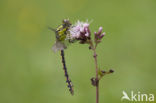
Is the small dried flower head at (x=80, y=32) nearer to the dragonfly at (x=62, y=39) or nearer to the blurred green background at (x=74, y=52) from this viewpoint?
the dragonfly at (x=62, y=39)

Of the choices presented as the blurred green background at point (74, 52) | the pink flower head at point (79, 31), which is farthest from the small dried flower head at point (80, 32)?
the blurred green background at point (74, 52)

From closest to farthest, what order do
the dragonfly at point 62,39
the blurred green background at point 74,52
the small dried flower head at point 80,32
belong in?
the dragonfly at point 62,39 → the small dried flower head at point 80,32 → the blurred green background at point 74,52

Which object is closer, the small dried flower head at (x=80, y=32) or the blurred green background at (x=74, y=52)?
the small dried flower head at (x=80, y=32)

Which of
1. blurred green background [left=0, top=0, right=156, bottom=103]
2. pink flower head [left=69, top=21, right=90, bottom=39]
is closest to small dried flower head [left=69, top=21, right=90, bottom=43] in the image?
pink flower head [left=69, top=21, right=90, bottom=39]

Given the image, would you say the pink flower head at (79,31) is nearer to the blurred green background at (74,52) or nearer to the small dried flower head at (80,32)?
the small dried flower head at (80,32)

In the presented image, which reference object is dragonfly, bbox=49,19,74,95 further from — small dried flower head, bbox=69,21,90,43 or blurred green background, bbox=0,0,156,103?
blurred green background, bbox=0,0,156,103

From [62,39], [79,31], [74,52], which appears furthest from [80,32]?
[74,52]

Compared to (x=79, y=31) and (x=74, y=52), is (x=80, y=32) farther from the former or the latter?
(x=74, y=52)

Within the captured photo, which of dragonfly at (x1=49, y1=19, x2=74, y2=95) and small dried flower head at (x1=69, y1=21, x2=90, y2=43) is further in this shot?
small dried flower head at (x1=69, y1=21, x2=90, y2=43)

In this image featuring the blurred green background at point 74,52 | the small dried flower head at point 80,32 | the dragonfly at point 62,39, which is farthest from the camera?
the blurred green background at point 74,52

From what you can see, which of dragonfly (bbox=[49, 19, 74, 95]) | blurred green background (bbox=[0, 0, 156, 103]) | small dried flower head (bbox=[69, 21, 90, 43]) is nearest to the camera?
dragonfly (bbox=[49, 19, 74, 95])
